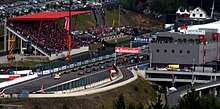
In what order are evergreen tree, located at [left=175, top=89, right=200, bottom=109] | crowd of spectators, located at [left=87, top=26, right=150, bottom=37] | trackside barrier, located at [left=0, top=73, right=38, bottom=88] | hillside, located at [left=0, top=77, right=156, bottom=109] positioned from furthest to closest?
crowd of spectators, located at [left=87, top=26, right=150, bottom=37] → trackside barrier, located at [left=0, top=73, right=38, bottom=88] → hillside, located at [left=0, top=77, right=156, bottom=109] → evergreen tree, located at [left=175, top=89, right=200, bottom=109]

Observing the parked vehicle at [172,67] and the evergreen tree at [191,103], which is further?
the parked vehicle at [172,67]

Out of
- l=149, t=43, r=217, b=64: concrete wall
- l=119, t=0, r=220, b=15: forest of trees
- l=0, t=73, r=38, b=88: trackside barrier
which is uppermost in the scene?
l=119, t=0, r=220, b=15: forest of trees

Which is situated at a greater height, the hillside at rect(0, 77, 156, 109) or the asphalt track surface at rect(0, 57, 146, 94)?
the asphalt track surface at rect(0, 57, 146, 94)

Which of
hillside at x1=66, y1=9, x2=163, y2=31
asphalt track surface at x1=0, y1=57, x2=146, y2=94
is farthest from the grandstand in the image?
hillside at x1=66, y1=9, x2=163, y2=31

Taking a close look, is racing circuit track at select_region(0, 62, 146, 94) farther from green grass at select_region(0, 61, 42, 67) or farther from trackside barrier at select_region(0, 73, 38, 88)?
green grass at select_region(0, 61, 42, 67)

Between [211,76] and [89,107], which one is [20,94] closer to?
[89,107]

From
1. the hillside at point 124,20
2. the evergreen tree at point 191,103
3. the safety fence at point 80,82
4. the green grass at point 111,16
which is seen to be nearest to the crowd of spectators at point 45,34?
the hillside at point 124,20

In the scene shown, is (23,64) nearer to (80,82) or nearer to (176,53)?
(176,53)

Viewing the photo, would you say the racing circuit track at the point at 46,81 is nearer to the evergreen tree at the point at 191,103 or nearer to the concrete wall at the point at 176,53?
the concrete wall at the point at 176,53
